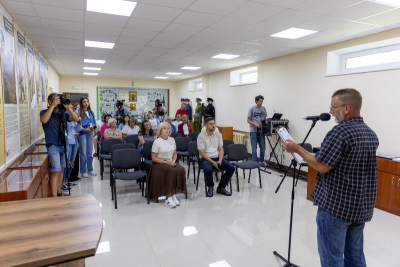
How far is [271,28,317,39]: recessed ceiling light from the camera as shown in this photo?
13.7ft

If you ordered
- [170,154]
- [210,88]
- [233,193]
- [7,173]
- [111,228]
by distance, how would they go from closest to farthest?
[7,173] < [111,228] < [170,154] < [233,193] < [210,88]

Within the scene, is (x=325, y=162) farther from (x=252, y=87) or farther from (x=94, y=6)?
(x=252, y=87)

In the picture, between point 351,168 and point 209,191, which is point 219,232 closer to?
point 209,191

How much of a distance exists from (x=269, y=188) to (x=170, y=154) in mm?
1995

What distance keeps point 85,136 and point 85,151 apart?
32 centimetres

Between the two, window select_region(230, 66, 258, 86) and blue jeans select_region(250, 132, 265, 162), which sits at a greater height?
window select_region(230, 66, 258, 86)

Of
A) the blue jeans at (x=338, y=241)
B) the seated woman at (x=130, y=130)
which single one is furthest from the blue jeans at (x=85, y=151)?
the blue jeans at (x=338, y=241)

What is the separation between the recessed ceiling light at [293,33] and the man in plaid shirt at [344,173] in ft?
9.78

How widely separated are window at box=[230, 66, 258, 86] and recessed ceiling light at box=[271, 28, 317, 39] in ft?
10.3

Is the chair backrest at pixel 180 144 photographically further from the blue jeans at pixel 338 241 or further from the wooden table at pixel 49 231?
the blue jeans at pixel 338 241

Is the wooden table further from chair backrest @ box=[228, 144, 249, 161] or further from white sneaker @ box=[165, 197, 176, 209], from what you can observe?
chair backrest @ box=[228, 144, 249, 161]

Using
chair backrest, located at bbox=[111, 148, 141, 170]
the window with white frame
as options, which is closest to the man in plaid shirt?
chair backrest, located at bbox=[111, 148, 141, 170]

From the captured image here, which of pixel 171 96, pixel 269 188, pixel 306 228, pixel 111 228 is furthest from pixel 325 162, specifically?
pixel 171 96

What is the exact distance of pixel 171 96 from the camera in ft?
42.7
